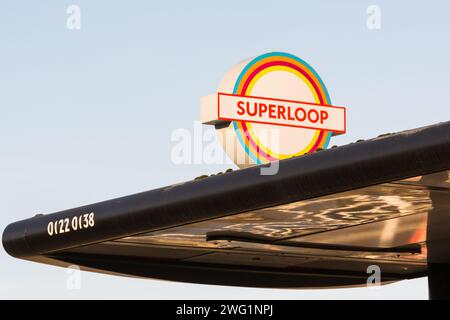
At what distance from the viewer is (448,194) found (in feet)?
47.5

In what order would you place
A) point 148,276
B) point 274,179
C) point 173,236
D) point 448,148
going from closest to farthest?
1. point 448,148
2. point 274,179
3. point 173,236
4. point 148,276

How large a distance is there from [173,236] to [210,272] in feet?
13.5

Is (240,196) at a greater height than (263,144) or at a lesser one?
lesser

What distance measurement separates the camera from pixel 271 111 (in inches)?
867

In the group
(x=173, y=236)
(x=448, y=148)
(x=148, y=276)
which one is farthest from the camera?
(x=148, y=276)

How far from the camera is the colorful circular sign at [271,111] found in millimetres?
21281

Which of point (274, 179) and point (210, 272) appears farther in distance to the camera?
point (210, 272)

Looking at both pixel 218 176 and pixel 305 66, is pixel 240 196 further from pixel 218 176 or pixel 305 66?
pixel 305 66

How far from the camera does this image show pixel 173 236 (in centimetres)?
1755

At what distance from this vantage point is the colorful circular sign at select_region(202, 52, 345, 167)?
21281mm

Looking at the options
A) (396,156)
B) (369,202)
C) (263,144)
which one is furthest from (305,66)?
(396,156)
